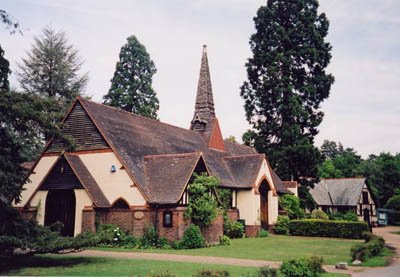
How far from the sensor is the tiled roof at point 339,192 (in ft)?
194

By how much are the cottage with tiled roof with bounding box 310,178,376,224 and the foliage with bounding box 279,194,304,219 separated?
20656 mm

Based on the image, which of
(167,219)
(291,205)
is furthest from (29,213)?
(291,205)

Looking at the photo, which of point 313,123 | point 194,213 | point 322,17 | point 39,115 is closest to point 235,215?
point 194,213

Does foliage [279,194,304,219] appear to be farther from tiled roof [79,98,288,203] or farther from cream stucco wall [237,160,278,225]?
cream stucco wall [237,160,278,225]

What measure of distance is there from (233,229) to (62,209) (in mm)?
12237

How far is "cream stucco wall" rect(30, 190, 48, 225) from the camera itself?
2484 cm

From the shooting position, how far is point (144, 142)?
29.4 m

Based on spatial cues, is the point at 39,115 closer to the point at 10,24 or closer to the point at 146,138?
the point at 10,24

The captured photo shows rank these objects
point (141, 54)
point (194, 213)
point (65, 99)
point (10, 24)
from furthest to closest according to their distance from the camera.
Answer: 1. point (141, 54)
2. point (65, 99)
3. point (194, 213)
4. point (10, 24)

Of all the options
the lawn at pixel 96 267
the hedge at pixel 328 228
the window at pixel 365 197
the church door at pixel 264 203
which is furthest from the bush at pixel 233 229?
the window at pixel 365 197

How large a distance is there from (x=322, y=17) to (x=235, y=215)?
83.1 feet

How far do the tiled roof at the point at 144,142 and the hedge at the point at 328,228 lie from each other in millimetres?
5861

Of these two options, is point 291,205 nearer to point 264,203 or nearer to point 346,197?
point 264,203

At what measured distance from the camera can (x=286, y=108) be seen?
41188mm
